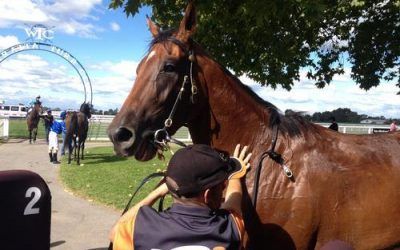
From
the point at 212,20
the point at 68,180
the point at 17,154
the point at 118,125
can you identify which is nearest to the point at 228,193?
the point at 118,125

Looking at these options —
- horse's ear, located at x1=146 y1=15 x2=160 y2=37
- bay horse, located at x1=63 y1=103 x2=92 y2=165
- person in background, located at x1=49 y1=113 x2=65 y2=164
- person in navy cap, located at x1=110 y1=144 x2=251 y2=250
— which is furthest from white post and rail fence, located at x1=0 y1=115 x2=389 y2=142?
person in navy cap, located at x1=110 y1=144 x2=251 y2=250

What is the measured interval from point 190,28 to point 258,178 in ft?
3.50

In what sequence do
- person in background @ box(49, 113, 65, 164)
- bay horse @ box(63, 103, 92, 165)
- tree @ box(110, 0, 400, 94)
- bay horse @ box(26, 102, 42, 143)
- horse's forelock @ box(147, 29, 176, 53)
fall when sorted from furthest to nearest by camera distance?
1. bay horse @ box(26, 102, 42, 143)
2. person in background @ box(49, 113, 65, 164)
3. bay horse @ box(63, 103, 92, 165)
4. tree @ box(110, 0, 400, 94)
5. horse's forelock @ box(147, 29, 176, 53)

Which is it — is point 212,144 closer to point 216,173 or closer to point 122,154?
point 122,154

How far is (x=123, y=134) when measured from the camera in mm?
2703

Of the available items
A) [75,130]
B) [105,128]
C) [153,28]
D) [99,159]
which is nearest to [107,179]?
[75,130]

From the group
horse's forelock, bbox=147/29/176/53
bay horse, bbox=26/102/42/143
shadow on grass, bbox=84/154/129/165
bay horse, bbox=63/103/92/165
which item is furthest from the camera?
bay horse, bbox=26/102/42/143

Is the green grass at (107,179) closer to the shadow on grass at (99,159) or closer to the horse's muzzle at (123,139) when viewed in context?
the shadow on grass at (99,159)

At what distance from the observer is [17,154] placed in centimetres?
1850

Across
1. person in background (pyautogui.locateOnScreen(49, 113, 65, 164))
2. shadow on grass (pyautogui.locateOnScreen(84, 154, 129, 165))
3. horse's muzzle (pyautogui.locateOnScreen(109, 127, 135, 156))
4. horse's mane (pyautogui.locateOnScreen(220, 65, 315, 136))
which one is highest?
horse's mane (pyautogui.locateOnScreen(220, 65, 315, 136))

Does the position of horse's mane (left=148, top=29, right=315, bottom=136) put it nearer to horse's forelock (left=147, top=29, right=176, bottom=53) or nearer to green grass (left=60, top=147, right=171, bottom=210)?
horse's forelock (left=147, top=29, right=176, bottom=53)

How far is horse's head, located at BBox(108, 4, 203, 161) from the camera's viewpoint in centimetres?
271

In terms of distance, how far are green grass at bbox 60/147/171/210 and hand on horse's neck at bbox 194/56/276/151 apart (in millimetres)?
6062

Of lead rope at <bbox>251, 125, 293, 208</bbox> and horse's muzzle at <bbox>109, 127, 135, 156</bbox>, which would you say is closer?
horse's muzzle at <bbox>109, 127, 135, 156</bbox>
